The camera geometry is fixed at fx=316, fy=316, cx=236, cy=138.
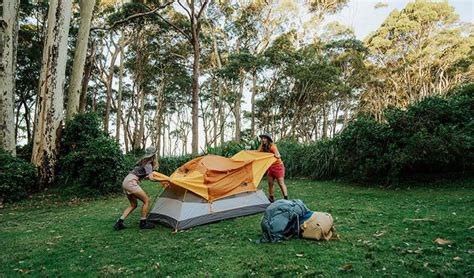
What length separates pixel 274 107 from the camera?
97.6 feet

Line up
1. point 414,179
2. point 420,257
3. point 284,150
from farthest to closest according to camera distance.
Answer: point 284,150 < point 414,179 < point 420,257

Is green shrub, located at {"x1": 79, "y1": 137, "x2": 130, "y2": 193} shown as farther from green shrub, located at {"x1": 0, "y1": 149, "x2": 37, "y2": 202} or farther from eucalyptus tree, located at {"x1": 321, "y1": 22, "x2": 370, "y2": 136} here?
eucalyptus tree, located at {"x1": 321, "y1": 22, "x2": 370, "y2": 136}

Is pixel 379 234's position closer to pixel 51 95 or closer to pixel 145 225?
pixel 145 225

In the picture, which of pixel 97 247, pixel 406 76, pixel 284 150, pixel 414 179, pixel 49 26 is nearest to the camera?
pixel 97 247

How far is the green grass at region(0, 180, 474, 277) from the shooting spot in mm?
3358

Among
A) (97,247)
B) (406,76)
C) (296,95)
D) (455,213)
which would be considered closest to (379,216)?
(455,213)

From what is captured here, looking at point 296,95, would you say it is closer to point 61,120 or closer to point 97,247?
point 61,120

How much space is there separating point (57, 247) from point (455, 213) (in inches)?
245

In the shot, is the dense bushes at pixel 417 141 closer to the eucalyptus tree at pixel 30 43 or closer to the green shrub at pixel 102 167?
the green shrub at pixel 102 167

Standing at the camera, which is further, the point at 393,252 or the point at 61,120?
the point at 61,120

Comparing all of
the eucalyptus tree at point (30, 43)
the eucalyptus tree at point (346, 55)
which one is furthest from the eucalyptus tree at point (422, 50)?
the eucalyptus tree at point (30, 43)

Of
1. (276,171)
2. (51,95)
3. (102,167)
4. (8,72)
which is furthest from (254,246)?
(8,72)

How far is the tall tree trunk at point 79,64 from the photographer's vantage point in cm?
1107

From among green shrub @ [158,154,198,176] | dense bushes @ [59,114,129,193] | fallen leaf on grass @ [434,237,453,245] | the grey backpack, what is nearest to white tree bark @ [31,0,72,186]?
dense bushes @ [59,114,129,193]
